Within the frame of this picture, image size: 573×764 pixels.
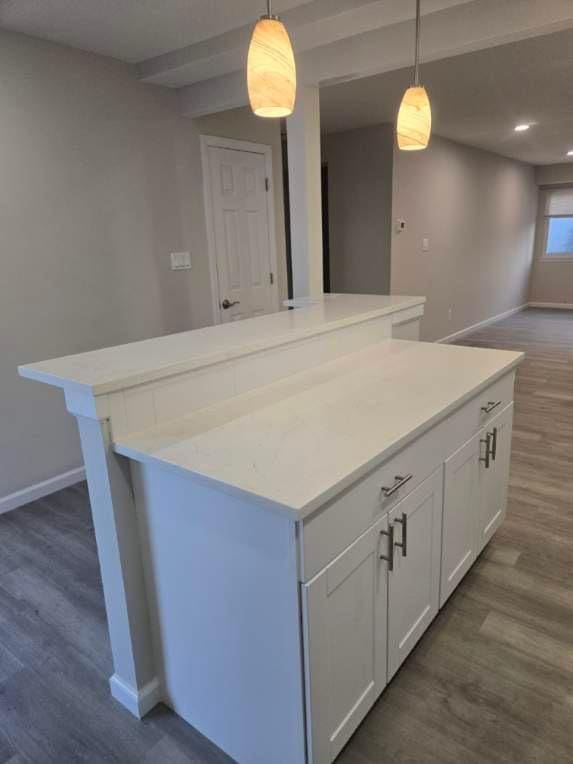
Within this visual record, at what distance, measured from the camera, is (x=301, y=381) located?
1.91m

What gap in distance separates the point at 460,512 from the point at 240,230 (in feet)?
9.25

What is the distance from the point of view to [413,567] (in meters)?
1.57

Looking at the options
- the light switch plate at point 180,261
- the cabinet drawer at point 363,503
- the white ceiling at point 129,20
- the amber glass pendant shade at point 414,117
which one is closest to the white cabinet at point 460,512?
the cabinet drawer at point 363,503

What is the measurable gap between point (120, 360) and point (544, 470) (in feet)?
8.52

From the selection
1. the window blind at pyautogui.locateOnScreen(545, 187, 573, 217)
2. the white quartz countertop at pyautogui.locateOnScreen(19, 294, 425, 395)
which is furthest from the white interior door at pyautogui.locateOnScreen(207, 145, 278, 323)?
the window blind at pyautogui.locateOnScreen(545, 187, 573, 217)

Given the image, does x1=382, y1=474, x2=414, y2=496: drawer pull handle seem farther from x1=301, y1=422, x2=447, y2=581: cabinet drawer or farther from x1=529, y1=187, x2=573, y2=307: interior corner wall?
x1=529, y1=187, x2=573, y2=307: interior corner wall

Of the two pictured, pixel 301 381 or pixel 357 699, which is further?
pixel 301 381

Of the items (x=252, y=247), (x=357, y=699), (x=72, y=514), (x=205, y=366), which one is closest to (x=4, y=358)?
(x=72, y=514)

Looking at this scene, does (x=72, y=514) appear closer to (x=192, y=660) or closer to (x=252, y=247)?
(x=192, y=660)

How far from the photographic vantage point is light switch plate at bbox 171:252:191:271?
11.7ft

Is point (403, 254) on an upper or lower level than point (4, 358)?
upper

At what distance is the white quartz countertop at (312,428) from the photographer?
3.75 ft

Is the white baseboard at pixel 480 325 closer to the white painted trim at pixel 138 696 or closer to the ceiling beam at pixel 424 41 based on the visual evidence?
the ceiling beam at pixel 424 41

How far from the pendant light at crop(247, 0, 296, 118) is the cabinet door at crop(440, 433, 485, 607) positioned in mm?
1255
